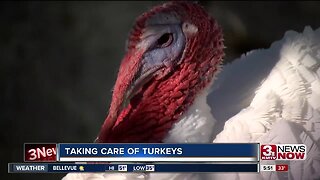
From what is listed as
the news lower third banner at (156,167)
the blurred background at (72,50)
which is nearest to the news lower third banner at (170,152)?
the news lower third banner at (156,167)

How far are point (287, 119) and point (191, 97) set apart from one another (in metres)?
0.21

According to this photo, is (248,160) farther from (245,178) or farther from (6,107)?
(6,107)

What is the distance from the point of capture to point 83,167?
1341 mm

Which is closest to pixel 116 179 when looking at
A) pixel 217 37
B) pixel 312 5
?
pixel 217 37

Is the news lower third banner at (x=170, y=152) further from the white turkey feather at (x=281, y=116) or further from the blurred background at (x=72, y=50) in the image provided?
the blurred background at (x=72, y=50)

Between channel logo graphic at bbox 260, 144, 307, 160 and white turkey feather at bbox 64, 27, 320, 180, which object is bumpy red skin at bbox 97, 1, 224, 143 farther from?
channel logo graphic at bbox 260, 144, 307, 160

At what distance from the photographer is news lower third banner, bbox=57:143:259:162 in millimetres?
1314

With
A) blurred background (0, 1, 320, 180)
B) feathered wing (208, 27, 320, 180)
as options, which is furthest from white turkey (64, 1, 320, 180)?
blurred background (0, 1, 320, 180)

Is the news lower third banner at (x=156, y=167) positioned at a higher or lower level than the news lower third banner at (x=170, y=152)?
lower

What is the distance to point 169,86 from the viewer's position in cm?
135

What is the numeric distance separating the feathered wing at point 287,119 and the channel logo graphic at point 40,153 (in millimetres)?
354

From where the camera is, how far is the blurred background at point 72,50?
194cm

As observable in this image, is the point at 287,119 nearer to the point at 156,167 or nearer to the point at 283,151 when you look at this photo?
the point at 283,151

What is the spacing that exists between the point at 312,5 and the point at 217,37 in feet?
3.39
